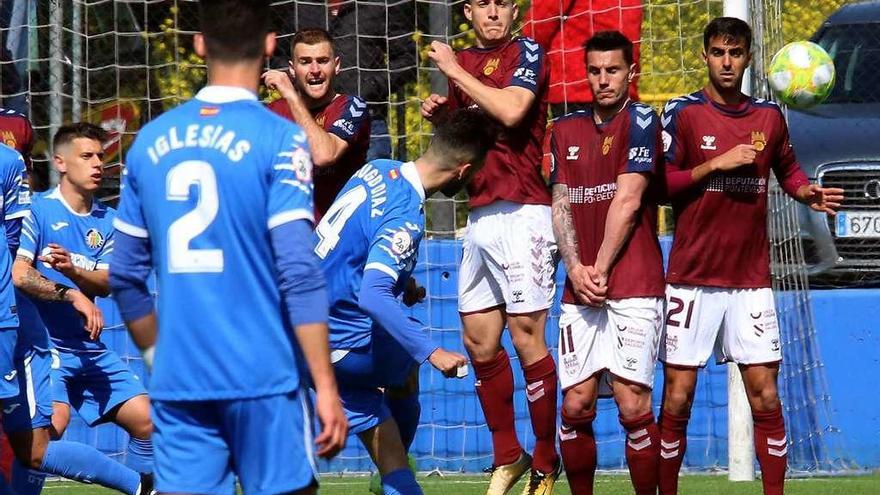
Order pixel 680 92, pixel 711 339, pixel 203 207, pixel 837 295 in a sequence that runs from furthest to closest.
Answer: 1. pixel 680 92
2. pixel 837 295
3. pixel 711 339
4. pixel 203 207

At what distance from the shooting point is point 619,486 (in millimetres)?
8773

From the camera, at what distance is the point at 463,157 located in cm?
579

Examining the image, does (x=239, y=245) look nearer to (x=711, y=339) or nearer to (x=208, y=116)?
(x=208, y=116)

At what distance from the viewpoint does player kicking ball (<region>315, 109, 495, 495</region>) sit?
5.50 m

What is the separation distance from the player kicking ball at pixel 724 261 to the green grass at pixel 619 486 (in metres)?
1.10

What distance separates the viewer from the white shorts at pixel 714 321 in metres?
7.14

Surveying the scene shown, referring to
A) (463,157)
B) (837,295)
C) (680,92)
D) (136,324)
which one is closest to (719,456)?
(837,295)

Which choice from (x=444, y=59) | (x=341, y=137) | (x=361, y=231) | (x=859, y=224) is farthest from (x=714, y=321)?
(x=859, y=224)

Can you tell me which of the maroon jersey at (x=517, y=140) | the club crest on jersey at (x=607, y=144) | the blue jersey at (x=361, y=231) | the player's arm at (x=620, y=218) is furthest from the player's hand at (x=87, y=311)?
the club crest on jersey at (x=607, y=144)

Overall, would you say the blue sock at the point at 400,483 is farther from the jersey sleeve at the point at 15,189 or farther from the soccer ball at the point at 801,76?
the soccer ball at the point at 801,76

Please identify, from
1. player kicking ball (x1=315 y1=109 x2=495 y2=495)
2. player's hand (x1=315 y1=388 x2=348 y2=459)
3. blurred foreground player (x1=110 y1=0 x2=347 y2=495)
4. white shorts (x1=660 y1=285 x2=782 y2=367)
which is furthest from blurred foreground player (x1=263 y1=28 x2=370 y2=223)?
player's hand (x1=315 y1=388 x2=348 y2=459)

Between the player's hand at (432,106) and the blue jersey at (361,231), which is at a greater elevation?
the player's hand at (432,106)

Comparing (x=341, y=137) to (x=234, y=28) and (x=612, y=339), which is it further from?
(x=234, y=28)

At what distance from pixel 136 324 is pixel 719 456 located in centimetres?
628
